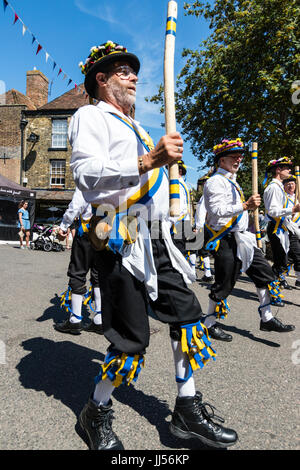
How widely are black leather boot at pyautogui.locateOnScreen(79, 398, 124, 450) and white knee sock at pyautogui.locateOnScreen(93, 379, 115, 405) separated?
2 centimetres

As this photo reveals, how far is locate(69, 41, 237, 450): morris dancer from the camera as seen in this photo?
65.6 inches

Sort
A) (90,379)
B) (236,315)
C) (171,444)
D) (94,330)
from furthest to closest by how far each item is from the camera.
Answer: (236,315)
(94,330)
(90,379)
(171,444)

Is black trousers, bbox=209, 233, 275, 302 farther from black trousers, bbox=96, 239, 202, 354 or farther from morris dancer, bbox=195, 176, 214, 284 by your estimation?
morris dancer, bbox=195, 176, 214, 284

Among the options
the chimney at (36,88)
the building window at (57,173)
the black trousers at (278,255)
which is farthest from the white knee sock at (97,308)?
the chimney at (36,88)

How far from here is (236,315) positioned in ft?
14.9

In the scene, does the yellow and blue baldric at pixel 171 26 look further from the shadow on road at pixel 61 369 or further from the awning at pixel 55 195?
the awning at pixel 55 195

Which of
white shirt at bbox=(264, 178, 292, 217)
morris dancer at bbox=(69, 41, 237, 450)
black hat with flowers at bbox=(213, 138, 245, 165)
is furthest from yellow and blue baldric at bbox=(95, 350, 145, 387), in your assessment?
white shirt at bbox=(264, 178, 292, 217)

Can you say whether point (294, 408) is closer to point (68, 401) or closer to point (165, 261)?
point (165, 261)

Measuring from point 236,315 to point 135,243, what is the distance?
3191 mm

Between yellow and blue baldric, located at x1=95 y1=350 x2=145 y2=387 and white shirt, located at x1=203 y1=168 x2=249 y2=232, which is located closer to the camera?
yellow and blue baldric, located at x1=95 y1=350 x2=145 y2=387

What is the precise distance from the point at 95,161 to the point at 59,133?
23.9 metres

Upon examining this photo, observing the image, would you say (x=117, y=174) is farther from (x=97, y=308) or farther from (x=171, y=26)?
(x=97, y=308)

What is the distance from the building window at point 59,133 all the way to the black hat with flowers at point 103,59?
75.0ft
